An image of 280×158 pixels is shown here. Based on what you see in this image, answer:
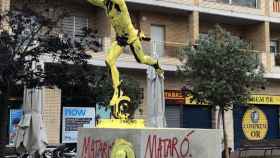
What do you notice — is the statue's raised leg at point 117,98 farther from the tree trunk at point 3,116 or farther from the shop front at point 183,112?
the shop front at point 183,112

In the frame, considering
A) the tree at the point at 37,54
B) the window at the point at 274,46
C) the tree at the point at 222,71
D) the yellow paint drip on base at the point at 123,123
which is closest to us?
the yellow paint drip on base at the point at 123,123

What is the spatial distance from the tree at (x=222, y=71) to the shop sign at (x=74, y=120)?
554 centimetres

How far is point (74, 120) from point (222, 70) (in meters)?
7.39

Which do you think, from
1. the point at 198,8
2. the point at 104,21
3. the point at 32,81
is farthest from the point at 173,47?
the point at 32,81

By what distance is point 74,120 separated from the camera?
23.5 m

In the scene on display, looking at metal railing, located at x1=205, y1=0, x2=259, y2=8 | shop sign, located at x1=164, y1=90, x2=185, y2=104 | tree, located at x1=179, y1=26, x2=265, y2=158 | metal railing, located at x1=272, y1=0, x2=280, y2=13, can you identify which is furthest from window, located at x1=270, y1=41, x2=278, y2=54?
tree, located at x1=179, y1=26, x2=265, y2=158

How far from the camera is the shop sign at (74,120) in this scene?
75.8 feet

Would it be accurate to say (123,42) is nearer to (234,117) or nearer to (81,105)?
(81,105)

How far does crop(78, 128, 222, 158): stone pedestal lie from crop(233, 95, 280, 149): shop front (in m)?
19.3

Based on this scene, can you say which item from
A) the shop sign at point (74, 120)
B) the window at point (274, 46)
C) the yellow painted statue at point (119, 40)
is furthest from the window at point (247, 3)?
the yellow painted statue at point (119, 40)

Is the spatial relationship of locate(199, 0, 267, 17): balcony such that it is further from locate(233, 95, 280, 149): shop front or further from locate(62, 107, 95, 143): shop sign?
locate(62, 107, 95, 143): shop sign

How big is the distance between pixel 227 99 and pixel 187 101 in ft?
24.3

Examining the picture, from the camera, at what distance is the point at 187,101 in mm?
26500

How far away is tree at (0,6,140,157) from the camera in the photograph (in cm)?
1287
